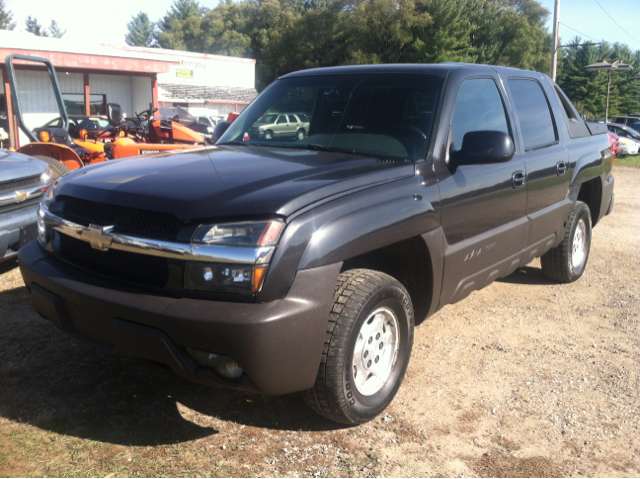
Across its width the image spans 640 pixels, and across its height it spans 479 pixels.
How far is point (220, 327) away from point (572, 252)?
13.8ft

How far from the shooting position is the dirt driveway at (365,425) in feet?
9.16

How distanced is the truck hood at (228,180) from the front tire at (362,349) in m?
0.49

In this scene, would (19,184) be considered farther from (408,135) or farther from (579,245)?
(579,245)

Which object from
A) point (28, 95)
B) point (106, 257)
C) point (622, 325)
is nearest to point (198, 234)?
point (106, 257)

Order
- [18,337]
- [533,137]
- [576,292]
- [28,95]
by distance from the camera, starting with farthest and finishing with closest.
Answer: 1. [28,95]
2. [576,292]
3. [533,137]
4. [18,337]

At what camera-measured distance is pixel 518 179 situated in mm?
4105

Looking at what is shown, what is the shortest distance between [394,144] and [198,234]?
1.45 meters

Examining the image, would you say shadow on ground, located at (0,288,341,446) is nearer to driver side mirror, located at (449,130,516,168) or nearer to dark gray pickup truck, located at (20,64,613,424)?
dark gray pickup truck, located at (20,64,613,424)

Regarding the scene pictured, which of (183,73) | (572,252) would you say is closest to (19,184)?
(572,252)

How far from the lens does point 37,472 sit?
263 cm

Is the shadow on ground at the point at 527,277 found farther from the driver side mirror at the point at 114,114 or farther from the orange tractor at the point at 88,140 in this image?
the driver side mirror at the point at 114,114

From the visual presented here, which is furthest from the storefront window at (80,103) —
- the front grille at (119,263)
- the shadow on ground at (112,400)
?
the front grille at (119,263)

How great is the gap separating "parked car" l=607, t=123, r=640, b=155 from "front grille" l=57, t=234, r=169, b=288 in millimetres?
26123

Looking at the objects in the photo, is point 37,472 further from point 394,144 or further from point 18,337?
point 394,144
